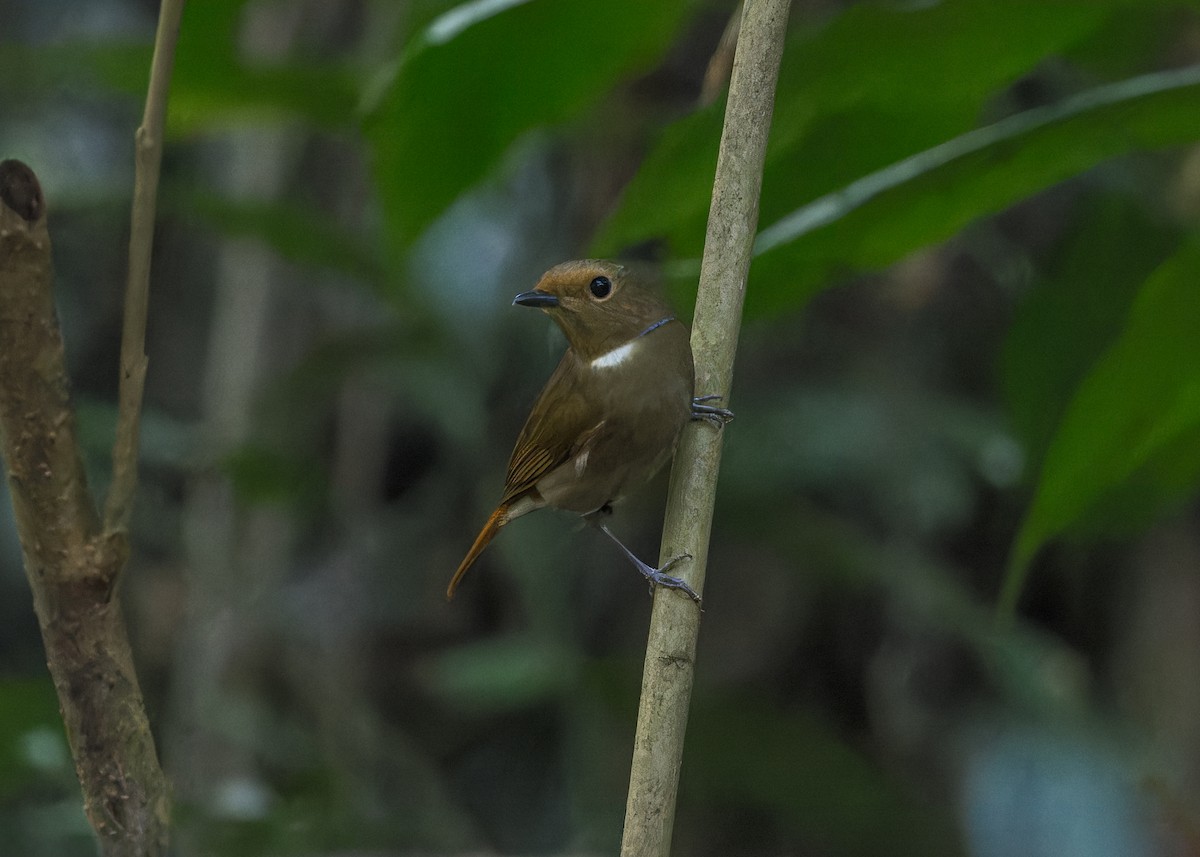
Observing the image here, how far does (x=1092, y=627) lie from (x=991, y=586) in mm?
240

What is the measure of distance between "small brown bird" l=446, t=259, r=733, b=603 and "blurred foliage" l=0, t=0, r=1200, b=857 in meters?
0.07

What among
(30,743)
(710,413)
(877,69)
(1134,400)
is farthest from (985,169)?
(30,743)

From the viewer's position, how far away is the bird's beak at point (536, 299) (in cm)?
131

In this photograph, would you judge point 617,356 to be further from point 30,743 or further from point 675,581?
point 30,743

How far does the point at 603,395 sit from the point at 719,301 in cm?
43

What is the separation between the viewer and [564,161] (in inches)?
131

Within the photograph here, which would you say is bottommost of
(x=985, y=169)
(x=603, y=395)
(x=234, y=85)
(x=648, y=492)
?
(x=603, y=395)

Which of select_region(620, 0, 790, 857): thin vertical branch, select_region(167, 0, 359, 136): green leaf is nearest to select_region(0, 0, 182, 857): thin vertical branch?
select_region(620, 0, 790, 857): thin vertical branch

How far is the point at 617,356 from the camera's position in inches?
53.8

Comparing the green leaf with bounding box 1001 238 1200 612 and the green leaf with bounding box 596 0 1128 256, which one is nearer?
the green leaf with bounding box 1001 238 1200 612

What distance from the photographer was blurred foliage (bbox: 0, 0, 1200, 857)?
4.41ft

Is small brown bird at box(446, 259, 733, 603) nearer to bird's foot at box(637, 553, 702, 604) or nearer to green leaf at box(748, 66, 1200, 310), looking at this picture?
green leaf at box(748, 66, 1200, 310)

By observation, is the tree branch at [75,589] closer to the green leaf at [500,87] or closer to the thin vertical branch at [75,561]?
the thin vertical branch at [75,561]

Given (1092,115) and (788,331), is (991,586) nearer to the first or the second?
(788,331)
